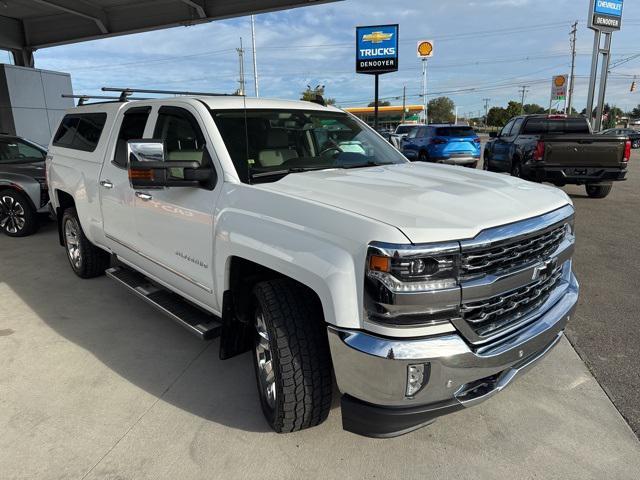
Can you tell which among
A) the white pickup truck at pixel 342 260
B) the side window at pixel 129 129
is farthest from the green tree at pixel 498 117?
the white pickup truck at pixel 342 260

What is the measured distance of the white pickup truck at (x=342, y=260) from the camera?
2.12 meters

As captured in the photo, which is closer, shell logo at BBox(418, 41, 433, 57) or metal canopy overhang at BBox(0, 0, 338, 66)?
metal canopy overhang at BBox(0, 0, 338, 66)

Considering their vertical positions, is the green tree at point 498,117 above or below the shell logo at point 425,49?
below

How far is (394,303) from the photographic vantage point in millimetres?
2076

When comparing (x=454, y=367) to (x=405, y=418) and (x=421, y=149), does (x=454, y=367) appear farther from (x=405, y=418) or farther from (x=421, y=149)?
(x=421, y=149)

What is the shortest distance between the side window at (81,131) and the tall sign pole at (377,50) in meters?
10.4

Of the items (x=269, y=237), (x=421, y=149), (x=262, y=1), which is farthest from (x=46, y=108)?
(x=269, y=237)

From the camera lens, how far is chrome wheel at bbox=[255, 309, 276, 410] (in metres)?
2.80

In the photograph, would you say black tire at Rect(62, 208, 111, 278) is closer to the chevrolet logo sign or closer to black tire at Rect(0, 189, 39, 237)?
black tire at Rect(0, 189, 39, 237)

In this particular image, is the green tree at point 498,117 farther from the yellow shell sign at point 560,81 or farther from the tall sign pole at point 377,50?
the tall sign pole at point 377,50

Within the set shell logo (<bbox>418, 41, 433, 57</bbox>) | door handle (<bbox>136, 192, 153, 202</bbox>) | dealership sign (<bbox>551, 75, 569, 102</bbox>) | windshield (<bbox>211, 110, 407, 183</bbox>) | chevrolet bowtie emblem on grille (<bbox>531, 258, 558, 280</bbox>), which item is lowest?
chevrolet bowtie emblem on grille (<bbox>531, 258, 558, 280</bbox>)

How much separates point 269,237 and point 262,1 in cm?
1107

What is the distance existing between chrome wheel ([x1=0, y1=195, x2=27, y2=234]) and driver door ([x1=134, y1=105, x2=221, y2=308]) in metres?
5.15

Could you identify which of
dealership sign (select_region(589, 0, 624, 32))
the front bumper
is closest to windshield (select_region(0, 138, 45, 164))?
the front bumper
